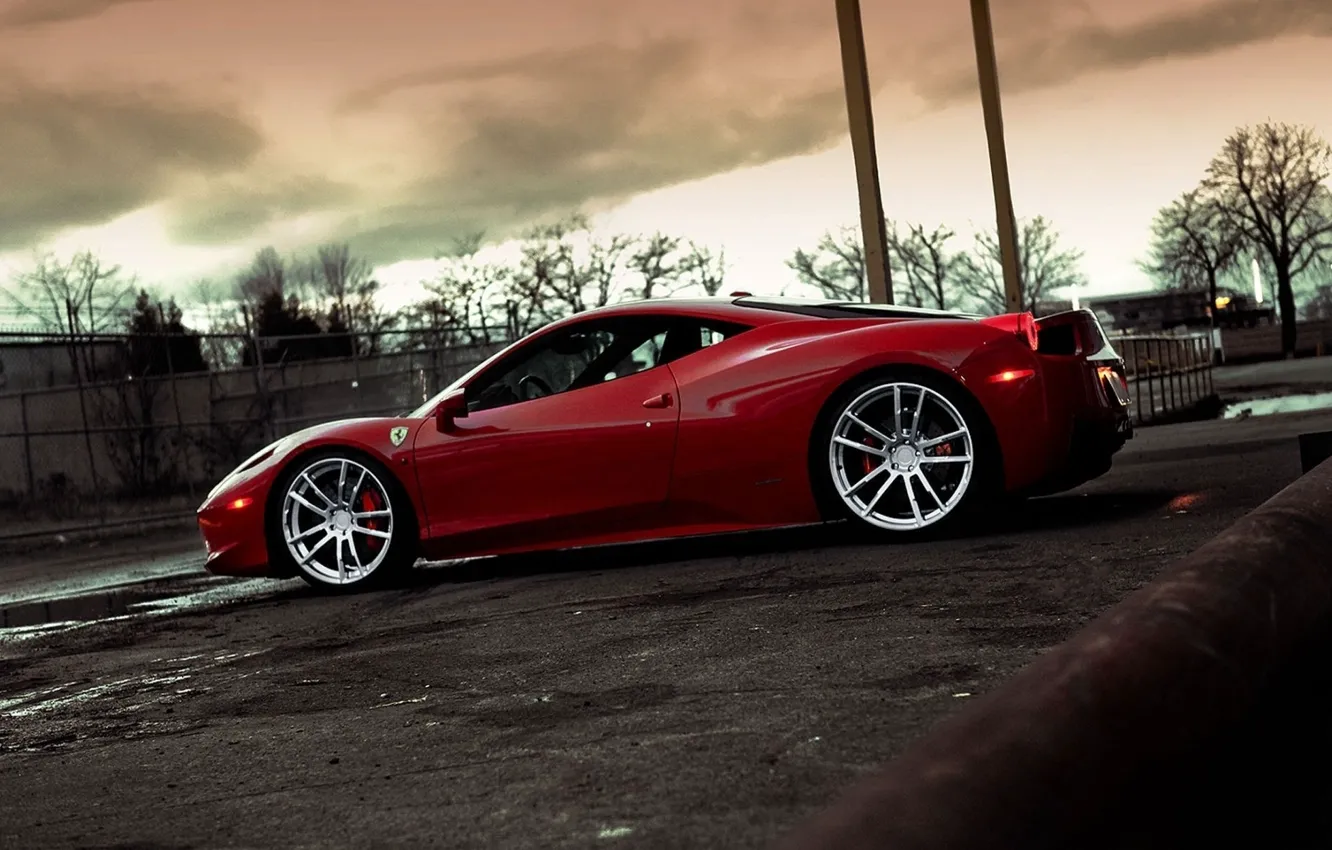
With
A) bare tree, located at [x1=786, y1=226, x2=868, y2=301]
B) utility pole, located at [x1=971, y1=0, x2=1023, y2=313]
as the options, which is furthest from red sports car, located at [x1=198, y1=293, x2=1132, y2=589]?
bare tree, located at [x1=786, y1=226, x2=868, y2=301]

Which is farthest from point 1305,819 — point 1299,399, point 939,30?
point 1299,399

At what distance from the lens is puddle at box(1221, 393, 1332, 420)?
2094cm

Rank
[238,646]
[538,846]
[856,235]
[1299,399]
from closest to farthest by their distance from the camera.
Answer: [538,846], [238,646], [1299,399], [856,235]

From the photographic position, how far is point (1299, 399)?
24.3 metres

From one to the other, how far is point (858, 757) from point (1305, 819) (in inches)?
32.6

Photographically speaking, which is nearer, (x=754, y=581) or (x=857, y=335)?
(x=754, y=581)

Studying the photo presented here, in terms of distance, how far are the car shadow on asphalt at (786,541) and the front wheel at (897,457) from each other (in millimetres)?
119

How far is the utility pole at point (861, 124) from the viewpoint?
37.9 feet

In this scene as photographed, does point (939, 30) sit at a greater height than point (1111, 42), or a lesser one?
lesser

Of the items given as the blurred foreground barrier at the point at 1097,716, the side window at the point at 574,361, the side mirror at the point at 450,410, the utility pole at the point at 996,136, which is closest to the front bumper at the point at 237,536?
the side mirror at the point at 450,410

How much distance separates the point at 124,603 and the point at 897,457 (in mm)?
4569

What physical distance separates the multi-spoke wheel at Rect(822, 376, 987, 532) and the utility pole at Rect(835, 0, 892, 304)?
4.75m

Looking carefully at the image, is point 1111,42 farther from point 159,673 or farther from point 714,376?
point 159,673

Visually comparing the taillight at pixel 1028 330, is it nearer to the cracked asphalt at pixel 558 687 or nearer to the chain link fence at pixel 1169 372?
the cracked asphalt at pixel 558 687
